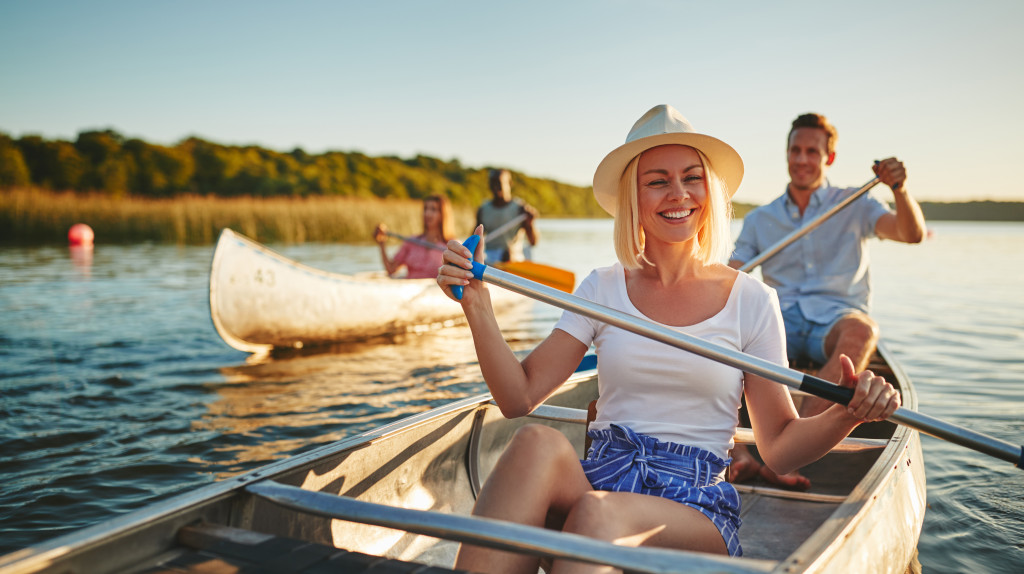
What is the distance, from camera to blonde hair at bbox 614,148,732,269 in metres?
1.96

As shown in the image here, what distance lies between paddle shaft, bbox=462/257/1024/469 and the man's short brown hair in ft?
8.48

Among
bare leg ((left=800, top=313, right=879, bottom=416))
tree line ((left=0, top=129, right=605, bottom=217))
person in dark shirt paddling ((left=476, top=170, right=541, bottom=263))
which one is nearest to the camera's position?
bare leg ((left=800, top=313, right=879, bottom=416))

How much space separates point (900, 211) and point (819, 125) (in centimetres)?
64

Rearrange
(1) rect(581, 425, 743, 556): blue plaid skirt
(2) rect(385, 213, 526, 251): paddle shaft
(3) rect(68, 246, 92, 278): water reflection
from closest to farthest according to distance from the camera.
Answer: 1. (1) rect(581, 425, 743, 556): blue plaid skirt
2. (2) rect(385, 213, 526, 251): paddle shaft
3. (3) rect(68, 246, 92, 278): water reflection

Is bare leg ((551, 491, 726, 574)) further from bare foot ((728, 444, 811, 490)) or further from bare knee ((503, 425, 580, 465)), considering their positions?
bare foot ((728, 444, 811, 490))

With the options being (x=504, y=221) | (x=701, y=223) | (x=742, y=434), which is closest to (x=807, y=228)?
Answer: (x=742, y=434)

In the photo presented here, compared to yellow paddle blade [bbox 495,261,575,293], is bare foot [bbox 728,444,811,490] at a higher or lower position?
lower

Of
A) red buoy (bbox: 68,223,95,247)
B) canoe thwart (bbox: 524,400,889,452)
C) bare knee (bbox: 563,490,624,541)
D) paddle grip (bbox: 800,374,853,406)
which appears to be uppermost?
red buoy (bbox: 68,223,95,247)

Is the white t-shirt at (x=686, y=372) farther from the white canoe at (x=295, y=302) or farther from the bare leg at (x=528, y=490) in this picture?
the white canoe at (x=295, y=302)

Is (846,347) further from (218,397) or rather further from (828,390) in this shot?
(218,397)

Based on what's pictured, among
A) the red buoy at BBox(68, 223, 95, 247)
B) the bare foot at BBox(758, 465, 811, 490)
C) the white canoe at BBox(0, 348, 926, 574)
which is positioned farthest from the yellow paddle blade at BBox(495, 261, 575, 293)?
the red buoy at BBox(68, 223, 95, 247)

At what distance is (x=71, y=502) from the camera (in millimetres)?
3344

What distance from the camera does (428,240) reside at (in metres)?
8.28

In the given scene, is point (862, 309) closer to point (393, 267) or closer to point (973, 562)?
point (973, 562)
